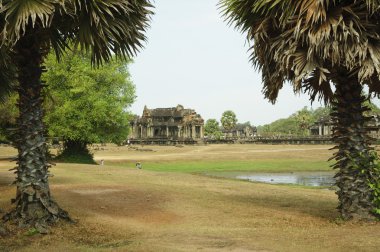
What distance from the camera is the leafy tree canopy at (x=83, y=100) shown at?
3334 centimetres

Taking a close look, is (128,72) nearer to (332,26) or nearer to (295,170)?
(295,170)

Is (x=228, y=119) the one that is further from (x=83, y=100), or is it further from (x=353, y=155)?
(x=353, y=155)

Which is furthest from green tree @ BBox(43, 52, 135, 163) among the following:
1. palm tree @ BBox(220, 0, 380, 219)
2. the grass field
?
palm tree @ BBox(220, 0, 380, 219)

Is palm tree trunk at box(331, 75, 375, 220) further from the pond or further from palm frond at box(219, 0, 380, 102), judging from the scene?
the pond

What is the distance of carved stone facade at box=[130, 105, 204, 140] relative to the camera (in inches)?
4230

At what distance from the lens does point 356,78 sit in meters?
11.2

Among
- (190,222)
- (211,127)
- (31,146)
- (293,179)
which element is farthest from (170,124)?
(31,146)

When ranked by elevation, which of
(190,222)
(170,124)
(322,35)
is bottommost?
(190,222)

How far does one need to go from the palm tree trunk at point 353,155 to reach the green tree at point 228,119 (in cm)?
12872

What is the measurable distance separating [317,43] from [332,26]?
509mm

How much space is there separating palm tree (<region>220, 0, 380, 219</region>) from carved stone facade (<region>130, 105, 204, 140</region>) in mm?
94576

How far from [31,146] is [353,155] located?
305 inches

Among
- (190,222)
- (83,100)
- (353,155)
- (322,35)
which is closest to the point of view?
(322,35)

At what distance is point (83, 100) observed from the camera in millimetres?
33656
